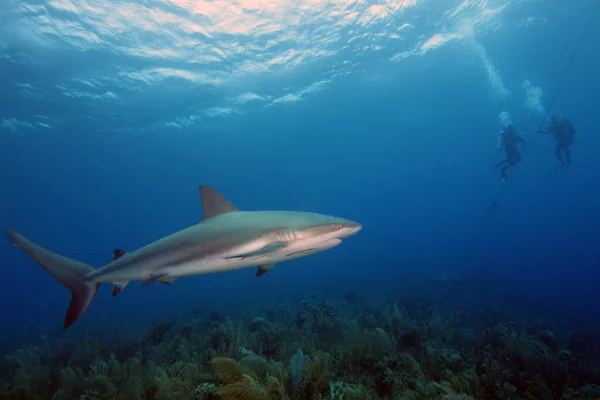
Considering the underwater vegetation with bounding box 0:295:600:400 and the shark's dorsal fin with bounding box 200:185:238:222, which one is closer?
the underwater vegetation with bounding box 0:295:600:400

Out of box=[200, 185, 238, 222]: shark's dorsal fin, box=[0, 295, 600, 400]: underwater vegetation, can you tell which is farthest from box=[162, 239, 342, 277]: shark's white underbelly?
box=[0, 295, 600, 400]: underwater vegetation

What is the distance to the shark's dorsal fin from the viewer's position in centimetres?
452

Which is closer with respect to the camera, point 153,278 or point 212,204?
point 153,278

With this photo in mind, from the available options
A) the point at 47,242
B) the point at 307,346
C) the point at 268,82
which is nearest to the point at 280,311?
the point at 307,346

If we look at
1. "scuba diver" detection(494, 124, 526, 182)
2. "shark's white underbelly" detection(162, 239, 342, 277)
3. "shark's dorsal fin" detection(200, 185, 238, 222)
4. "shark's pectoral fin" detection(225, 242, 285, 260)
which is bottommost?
"shark's white underbelly" detection(162, 239, 342, 277)

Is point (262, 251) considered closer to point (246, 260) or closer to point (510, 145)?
point (246, 260)

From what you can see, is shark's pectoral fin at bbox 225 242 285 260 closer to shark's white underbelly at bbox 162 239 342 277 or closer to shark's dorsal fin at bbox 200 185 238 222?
shark's white underbelly at bbox 162 239 342 277

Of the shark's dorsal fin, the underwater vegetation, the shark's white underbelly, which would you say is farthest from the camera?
the shark's dorsal fin

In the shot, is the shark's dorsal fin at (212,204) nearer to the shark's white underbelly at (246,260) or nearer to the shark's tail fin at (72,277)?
the shark's white underbelly at (246,260)

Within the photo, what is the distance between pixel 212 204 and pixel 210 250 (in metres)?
1.35

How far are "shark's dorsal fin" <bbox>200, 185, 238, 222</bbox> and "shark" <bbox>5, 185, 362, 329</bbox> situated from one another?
63 centimetres

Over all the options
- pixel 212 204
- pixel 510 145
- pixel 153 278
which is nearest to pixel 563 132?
pixel 510 145

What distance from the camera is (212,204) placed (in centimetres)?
454

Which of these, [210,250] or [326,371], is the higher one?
[210,250]
